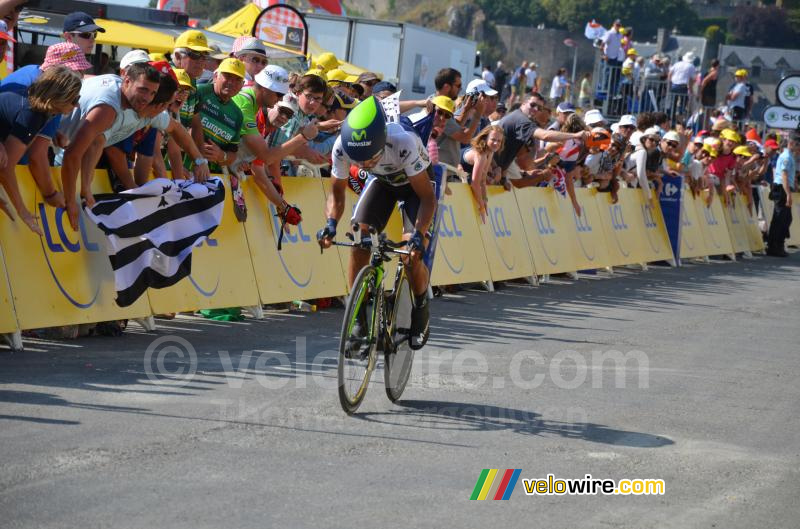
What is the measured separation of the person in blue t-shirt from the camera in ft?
27.8

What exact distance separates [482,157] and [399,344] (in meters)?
6.91

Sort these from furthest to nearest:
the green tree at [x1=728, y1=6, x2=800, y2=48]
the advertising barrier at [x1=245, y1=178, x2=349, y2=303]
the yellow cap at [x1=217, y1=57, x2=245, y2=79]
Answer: the green tree at [x1=728, y1=6, x2=800, y2=48] → the advertising barrier at [x1=245, y1=178, x2=349, y2=303] → the yellow cap at [x1=217, y1=57, x2=245, y2=79]

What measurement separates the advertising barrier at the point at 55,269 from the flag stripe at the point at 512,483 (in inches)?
166

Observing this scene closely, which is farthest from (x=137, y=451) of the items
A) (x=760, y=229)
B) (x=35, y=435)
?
(x=760, y=229)

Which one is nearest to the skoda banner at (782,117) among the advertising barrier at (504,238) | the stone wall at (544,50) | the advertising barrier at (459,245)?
the advertising barrier at (504,238)

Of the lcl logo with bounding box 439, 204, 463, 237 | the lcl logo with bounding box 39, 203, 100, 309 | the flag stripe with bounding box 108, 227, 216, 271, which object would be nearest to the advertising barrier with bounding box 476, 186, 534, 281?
the lcl logo with bounding box 439, 204, 463, 237

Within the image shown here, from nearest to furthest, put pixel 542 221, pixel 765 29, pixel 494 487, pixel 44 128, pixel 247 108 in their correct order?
pixel 494 487
pixel 44 128
pixel 247 108
pixel 542 221
pixel 765 29

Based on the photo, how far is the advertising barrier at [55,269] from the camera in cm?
881

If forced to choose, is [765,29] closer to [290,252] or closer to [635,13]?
[635,13]

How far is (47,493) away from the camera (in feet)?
17.3

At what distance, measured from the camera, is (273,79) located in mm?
11133

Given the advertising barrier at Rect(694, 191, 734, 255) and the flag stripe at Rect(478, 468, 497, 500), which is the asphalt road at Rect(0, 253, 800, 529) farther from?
the advertising barrier at Rect(694, 191, 734, 255)

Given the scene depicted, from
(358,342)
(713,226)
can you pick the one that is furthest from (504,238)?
(713,226)

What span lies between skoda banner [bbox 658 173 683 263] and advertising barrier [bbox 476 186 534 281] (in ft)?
19.6
